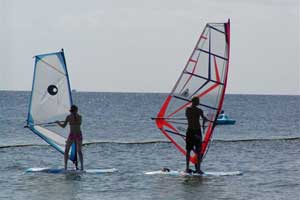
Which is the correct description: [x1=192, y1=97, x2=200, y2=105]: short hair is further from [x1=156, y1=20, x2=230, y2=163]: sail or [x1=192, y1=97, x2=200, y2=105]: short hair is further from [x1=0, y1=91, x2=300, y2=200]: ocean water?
[x1=0, y1=91, x2=300, y2=200]: ocean water

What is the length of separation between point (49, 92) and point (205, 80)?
344 centimetres

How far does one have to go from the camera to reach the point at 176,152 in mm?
26938

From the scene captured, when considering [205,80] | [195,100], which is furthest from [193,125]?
[205,80]

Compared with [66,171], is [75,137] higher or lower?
higher

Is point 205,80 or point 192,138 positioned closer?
point 192,138

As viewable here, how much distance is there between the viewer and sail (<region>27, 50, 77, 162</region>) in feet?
64.2

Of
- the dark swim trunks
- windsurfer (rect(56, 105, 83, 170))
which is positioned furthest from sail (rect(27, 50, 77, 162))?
the dark swim trunks

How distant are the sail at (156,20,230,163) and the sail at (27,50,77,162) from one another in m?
2.30

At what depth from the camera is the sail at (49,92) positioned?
19578mm

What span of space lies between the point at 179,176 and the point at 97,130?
27417 millimetres

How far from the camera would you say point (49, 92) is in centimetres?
1966

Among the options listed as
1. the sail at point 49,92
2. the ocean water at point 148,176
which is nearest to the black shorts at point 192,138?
the ocean water at point 148,176

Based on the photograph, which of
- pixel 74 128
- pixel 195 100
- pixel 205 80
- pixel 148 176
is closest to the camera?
pixel 195 100

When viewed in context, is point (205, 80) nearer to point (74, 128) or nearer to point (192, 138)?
point (192, 138)
